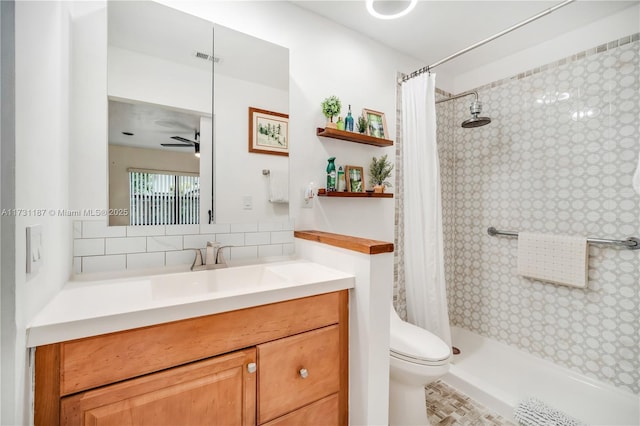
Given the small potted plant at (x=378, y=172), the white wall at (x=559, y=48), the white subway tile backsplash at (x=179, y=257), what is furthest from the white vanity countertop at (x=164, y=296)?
the white wall at (x=559, y=48)

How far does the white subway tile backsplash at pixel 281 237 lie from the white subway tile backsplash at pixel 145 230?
0.57 m

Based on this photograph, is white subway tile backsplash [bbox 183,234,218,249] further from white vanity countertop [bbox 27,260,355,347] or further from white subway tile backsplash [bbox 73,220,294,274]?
white vanity countertop [bbox 27,260,355,347]

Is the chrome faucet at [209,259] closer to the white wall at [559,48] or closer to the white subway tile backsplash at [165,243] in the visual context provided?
the white subway tile backsplash at [165,243]

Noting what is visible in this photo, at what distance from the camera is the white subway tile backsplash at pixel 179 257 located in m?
1.36

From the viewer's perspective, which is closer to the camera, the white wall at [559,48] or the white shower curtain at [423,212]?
the white wall at [559,48]

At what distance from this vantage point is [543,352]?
6.75 feet

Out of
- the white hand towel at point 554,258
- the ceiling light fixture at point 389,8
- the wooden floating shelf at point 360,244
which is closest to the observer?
the wooden floating shelf at point 360,244

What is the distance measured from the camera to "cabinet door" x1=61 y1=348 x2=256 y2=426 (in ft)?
2.51

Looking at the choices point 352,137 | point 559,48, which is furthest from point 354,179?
point 559,48

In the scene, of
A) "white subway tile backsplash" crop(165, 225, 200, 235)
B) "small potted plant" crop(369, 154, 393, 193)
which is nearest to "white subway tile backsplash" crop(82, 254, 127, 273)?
"white subway tile backsplash" crop(165, 225, 200, 235)

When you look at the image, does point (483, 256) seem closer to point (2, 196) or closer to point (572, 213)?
point (572, 213)

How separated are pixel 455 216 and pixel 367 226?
1134 millimetres

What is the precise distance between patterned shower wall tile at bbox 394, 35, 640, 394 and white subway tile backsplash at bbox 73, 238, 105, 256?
1908mm

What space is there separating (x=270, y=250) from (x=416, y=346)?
3.21 feet
